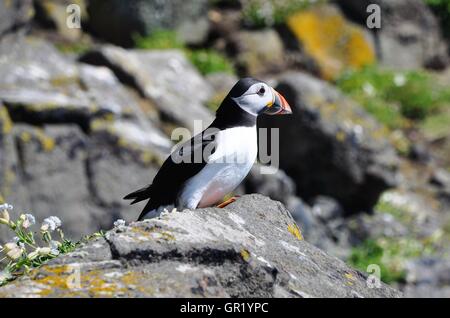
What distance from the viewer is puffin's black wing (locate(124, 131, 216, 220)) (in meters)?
6.16

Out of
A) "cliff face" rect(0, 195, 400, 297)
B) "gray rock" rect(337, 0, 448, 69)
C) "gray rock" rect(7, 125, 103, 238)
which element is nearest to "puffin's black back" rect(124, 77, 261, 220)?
"cliff face" rect(0, 195, 400, 297)

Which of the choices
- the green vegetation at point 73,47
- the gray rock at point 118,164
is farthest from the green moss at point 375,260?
the green vegetation at point 73,47

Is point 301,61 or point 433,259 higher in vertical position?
point 301,61

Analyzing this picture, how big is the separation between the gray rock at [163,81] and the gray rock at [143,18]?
3.20m

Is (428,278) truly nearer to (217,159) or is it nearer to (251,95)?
(251,95)

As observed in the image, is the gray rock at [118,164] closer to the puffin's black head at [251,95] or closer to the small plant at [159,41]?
the puffin's black head at [251,95]

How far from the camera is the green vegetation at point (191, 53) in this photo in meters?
17.8

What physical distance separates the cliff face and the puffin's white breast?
0.78 meters

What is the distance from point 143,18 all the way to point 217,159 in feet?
42.4

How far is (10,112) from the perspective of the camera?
10898 millimetres

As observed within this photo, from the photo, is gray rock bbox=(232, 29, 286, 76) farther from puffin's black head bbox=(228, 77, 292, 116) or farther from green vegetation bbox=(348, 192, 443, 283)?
puffin's black head bbox=(228, 77, 292, 116)
